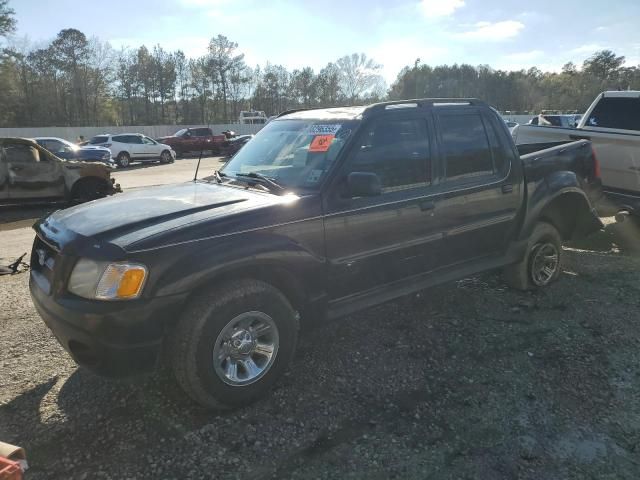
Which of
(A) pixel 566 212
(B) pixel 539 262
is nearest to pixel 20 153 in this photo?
(B) pixel 539 262

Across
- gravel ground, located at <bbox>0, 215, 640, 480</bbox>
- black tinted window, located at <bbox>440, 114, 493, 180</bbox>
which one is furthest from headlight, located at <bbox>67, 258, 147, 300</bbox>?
black tinted window, located at <bbox>440, 114, 493, 180</bbox>

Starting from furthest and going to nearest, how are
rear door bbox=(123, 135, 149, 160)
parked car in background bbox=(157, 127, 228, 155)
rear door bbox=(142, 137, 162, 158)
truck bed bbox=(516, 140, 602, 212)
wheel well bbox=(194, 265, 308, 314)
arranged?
parked car in background bbox=(157, 127, 228, 155)
rear door bbox=(142, 137, 162, 158)
rear door bbox=(123, 135, 149, 160)
truck bed bbox=(516, 140, 602, 212)
wheel well bbox=(194, 265, 308, 314)

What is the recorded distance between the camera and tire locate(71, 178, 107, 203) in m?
11.1

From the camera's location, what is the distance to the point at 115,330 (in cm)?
252

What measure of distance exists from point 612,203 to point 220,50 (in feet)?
231

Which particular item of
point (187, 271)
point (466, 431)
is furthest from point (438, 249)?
point (187, 271)

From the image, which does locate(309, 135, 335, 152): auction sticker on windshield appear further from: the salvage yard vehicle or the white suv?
the white suv

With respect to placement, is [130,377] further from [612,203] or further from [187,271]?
[612,203]

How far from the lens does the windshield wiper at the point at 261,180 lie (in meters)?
3.34

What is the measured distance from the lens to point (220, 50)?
2702 inches

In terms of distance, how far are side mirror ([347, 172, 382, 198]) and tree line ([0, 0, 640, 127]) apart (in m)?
41.6

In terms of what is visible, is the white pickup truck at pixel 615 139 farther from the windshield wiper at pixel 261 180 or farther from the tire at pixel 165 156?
the tire at pixel 165 156

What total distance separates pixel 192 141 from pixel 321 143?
30.6 meters

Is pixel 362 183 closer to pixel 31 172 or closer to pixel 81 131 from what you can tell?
pixel 31 172
